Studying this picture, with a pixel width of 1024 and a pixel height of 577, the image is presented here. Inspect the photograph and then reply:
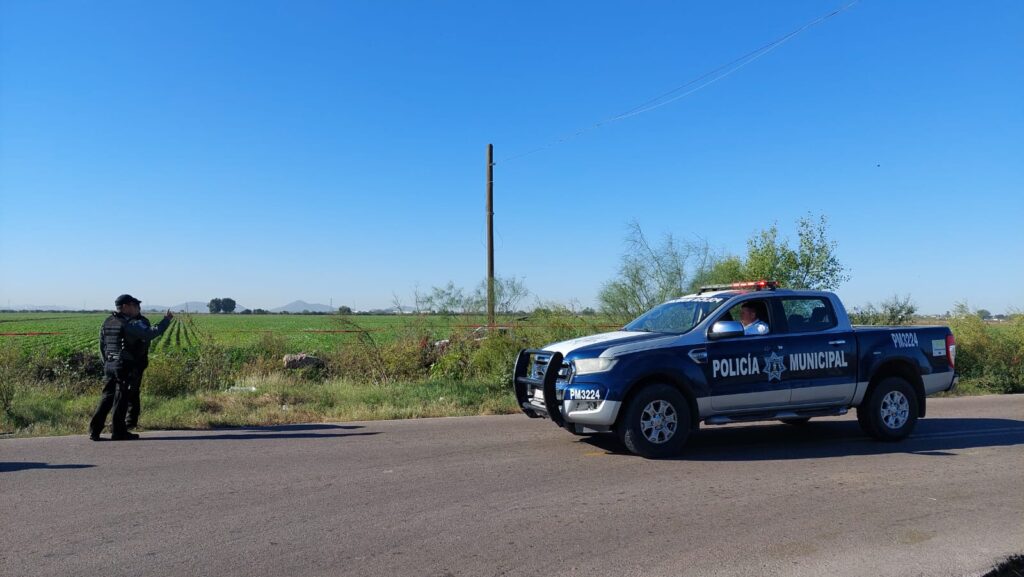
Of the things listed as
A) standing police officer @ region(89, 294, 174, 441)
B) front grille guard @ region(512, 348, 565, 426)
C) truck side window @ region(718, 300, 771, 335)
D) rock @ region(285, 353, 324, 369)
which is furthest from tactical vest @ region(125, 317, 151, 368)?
truck side window @ region(718, 300, 771, 335)

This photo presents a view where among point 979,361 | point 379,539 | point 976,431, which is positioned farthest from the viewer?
point 979,361

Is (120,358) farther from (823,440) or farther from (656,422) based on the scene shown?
(823,440)

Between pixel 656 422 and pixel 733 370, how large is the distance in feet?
3.70

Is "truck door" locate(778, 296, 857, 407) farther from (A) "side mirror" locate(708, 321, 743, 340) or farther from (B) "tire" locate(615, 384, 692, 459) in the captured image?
(B) "tire" locate(615, 384, 692, 459)

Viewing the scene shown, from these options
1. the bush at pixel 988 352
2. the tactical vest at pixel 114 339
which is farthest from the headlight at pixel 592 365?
the bush at pixel 988 352

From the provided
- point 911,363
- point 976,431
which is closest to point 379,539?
point 911,363

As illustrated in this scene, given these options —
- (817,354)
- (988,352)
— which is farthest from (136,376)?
(988,352)

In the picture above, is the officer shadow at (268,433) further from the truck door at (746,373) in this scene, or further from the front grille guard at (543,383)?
the truck door at (746,373)

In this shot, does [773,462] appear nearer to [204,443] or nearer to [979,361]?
[204,443]

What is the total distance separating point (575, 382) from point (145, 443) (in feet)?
17.8

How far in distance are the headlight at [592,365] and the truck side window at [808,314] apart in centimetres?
252

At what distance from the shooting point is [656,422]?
832 cm

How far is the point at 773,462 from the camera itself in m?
8.19

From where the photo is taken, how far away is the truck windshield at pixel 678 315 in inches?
359
